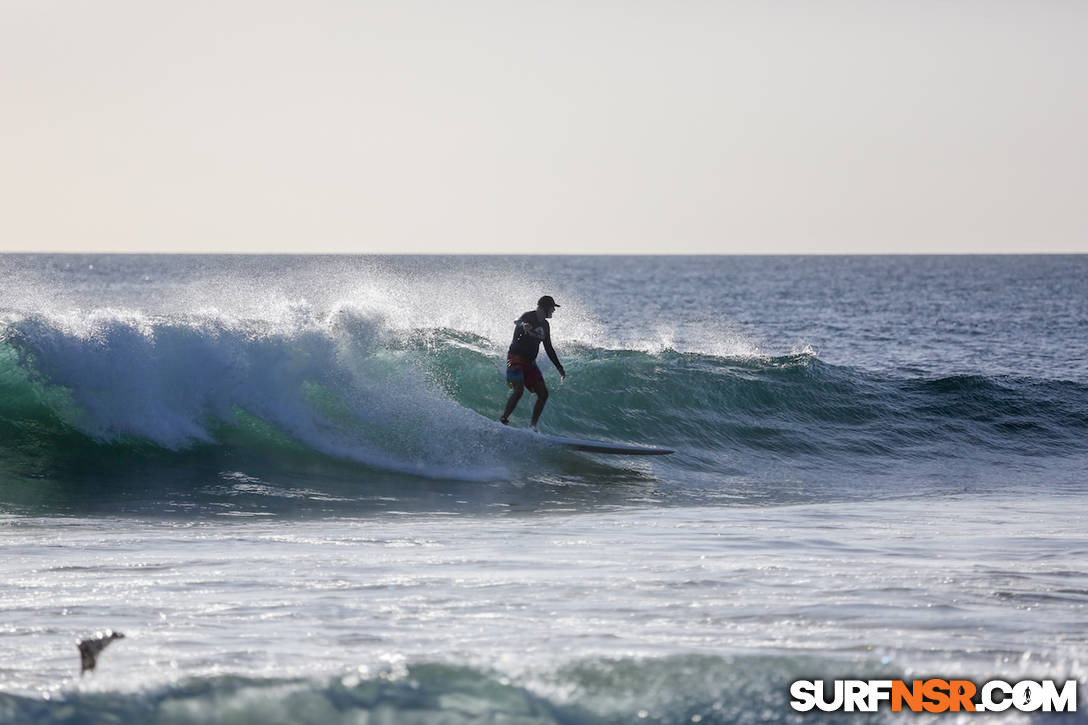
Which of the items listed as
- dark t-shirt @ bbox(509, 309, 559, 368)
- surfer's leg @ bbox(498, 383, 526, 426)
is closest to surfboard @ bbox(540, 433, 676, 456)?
surfer's leg @ bbox(498, 383, 526, 426)

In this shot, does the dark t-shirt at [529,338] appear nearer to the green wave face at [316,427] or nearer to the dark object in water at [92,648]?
the green wave face at [316,427]

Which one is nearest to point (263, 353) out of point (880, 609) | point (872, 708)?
point (880, 609)

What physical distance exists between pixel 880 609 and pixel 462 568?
8.28ft

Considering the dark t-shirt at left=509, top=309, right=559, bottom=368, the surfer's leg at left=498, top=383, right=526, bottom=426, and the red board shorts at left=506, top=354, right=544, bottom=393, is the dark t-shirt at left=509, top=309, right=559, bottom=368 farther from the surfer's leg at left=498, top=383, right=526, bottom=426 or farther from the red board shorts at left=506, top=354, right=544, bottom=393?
the surfer's leg at left=498, top=383, right=526, bottom=426

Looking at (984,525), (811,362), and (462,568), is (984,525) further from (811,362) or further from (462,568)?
(811,362)

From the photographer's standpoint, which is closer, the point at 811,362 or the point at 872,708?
the point at 872,708

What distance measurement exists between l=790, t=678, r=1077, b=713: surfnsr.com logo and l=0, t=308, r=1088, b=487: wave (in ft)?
24.5

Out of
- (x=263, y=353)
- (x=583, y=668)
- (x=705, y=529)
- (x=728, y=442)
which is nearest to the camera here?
(x=583, y=668)

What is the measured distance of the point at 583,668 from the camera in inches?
195

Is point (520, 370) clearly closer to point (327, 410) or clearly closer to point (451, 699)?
point (327, 410)

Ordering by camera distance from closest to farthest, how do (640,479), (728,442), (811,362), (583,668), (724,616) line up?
(583,668) → (724,616) → (640,479) → (728,442) → (811,362)

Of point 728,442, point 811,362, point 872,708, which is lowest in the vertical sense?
point 872,708

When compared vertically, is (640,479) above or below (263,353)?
below

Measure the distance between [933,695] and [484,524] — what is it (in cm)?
528
